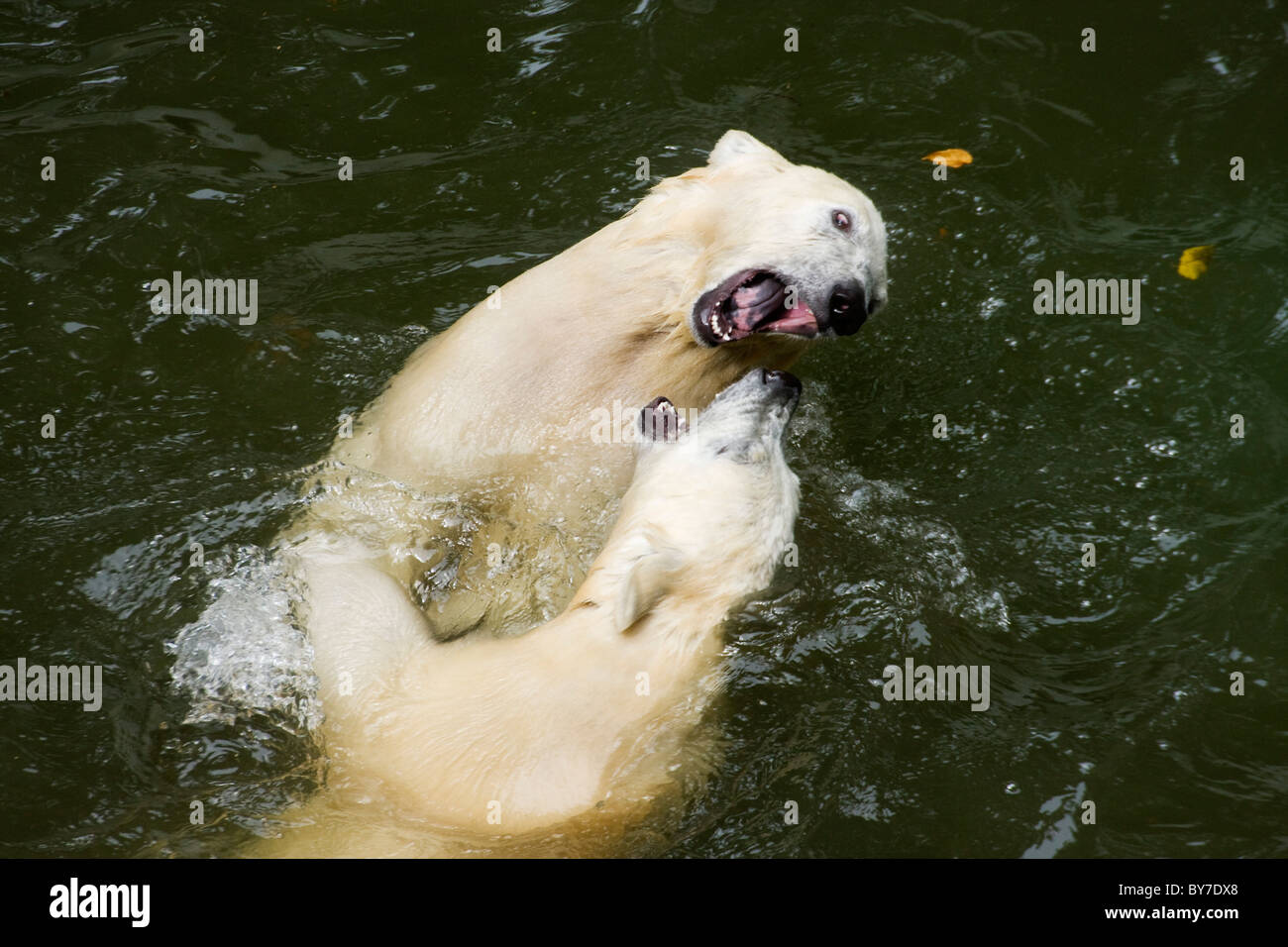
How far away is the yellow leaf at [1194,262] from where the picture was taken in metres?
7.21

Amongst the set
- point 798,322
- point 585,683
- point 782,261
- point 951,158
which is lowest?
point 585,683

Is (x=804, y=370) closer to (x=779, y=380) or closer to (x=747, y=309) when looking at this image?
(x=747, y=309)

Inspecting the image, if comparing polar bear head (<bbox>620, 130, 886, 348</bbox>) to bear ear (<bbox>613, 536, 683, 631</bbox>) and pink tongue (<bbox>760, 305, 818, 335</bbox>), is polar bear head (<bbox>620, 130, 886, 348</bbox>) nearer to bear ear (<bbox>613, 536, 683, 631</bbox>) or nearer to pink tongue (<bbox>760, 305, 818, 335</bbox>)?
pink tongue (<bbox>760, 305, 818, 335</bbox>)

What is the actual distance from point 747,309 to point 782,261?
250mm

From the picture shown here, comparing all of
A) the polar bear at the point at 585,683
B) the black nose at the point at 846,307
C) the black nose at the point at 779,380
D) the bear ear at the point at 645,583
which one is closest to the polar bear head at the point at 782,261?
the black nose at the point at 846,307

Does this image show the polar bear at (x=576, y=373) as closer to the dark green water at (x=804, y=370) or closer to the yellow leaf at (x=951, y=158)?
the dark green water at (x=804, y=370)

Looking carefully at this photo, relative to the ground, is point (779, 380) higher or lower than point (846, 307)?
lower

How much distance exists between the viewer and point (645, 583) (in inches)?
168

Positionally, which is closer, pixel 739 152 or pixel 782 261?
pixel 782 261

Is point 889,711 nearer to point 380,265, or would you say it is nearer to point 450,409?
point 450,409

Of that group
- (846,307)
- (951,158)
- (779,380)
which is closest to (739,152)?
(846,307)

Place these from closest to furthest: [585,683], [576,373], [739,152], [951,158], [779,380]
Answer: [585,683] < [779,380] < [576,373] < [739,152] < [951,158]

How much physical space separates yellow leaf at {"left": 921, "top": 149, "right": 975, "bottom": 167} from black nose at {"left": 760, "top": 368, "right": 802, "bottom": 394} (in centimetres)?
348

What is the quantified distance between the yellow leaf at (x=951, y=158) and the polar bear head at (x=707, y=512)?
3.53m
